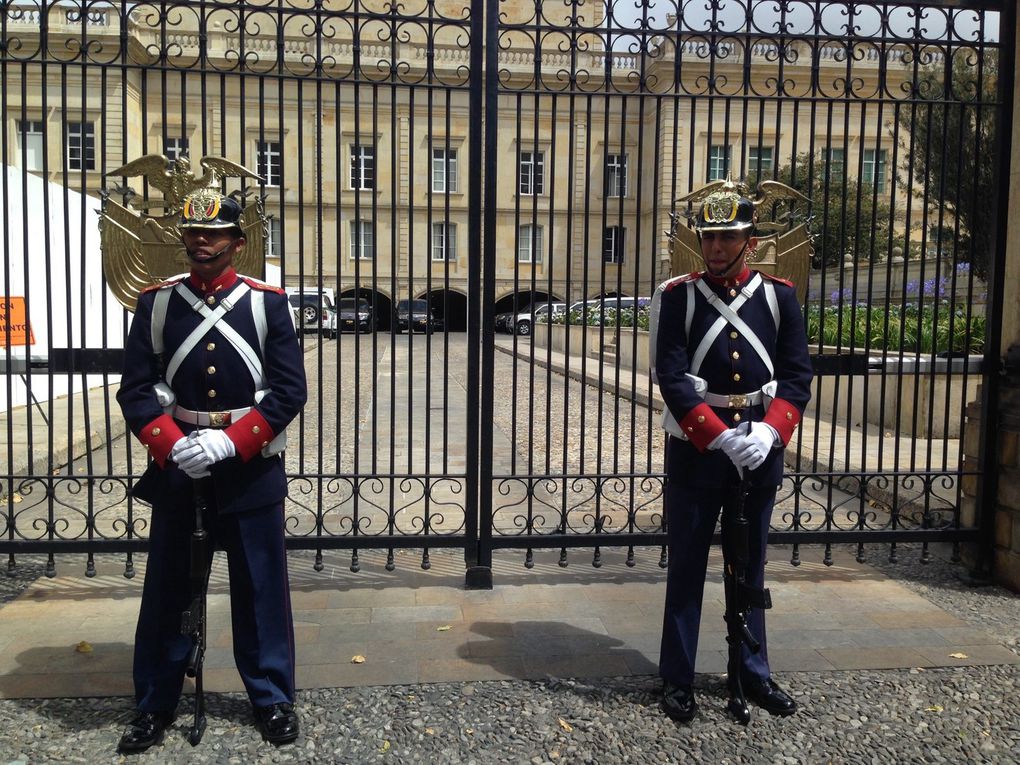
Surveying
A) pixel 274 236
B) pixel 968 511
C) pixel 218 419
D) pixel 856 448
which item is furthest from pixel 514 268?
pixel 274 236

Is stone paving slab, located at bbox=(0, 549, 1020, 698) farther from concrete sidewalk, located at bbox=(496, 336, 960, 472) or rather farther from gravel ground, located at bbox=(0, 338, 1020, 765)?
concrete sidewalk, located at bbox=(496, 336, 960, 472)

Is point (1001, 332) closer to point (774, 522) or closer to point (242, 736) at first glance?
point (774, 522)

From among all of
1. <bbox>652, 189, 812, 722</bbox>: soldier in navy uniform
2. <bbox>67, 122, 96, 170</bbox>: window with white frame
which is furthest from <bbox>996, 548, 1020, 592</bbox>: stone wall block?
<bbox>67, 122, 96, 170</bbox>: window with white frame

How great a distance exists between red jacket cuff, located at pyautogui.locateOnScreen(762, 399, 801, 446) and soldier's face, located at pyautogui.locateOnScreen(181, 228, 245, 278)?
2193 millimetres

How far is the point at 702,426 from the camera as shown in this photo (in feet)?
10.5

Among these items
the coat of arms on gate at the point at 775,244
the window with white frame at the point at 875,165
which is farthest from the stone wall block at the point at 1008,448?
the window with white frame at the point at 875,165

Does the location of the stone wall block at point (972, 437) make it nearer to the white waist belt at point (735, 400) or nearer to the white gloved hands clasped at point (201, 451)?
the white waist belt at point (735, 400)

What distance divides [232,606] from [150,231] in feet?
7.55

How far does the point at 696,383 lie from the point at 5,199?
388 cm

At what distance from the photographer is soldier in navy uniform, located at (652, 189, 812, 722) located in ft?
10.8

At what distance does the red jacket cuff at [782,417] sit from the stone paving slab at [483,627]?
4.17ft

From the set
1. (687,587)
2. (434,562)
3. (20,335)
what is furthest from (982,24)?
(20,335)

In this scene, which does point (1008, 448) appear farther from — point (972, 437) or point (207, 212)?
point (207, 212)

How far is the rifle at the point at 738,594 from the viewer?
3324 millimetres
